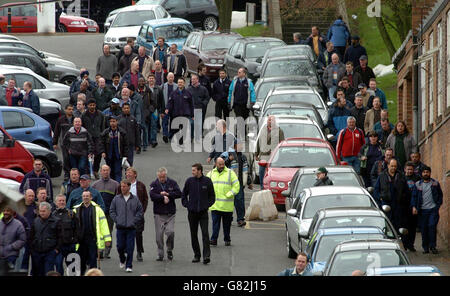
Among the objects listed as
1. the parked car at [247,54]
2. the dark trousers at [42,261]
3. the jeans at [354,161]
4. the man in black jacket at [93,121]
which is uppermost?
the parked car at [247,54]

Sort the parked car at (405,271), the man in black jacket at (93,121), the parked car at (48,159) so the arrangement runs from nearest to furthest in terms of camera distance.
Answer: the parked car at (405,271)
the man in black jacket at (93,121)
the parked car at (48,159)

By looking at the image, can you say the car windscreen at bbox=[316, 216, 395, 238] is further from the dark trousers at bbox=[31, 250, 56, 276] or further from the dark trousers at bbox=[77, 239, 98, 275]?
the dark trousers at bbox=[31, 250, 56, 276]

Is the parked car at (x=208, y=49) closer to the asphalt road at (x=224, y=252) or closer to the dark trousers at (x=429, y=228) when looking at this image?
the asphalt road at (x=224, y=252)

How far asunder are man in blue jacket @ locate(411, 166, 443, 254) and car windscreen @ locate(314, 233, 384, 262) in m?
4.46

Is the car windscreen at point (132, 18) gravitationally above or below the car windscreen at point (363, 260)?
above

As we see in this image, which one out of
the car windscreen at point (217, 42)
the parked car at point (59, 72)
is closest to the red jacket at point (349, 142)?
the parked car at point (59, 72)

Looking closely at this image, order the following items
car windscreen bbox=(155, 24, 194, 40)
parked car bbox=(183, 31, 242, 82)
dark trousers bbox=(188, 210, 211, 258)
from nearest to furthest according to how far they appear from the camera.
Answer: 1. dark trousers bbox=(188, 210, 211, 258)
2. parked car bbox=(183, 31, 242, 82)
3. car windscreen bbox=(155, 24, 194, 40)

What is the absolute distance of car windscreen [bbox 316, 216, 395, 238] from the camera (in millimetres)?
18922

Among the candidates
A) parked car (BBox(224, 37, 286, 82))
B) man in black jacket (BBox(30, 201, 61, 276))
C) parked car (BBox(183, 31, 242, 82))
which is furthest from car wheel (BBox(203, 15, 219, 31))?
man in black jacket (BBox(30, 201, 61, 276))

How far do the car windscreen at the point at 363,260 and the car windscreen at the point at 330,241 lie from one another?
4.72ft

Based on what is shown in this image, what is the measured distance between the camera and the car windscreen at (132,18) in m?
45.7

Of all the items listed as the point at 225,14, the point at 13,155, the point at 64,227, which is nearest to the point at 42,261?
the point at 64,227

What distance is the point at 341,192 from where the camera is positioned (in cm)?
2109

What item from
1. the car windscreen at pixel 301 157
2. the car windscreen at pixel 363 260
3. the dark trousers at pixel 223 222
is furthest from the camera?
the car windscreen at pixel 301 157
